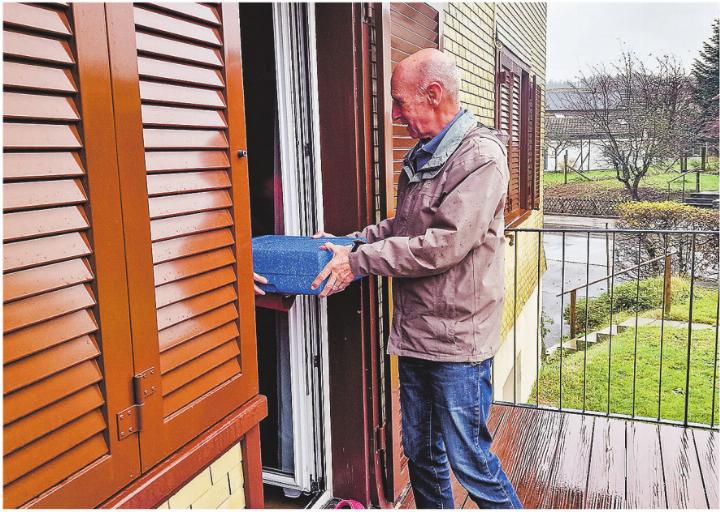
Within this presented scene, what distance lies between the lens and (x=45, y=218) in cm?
108

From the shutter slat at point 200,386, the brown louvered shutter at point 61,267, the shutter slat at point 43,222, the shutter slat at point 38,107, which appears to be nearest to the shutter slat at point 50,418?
the brown louvered shutter at point 61,267

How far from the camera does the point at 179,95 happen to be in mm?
1410

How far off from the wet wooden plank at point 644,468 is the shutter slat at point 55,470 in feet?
8.13

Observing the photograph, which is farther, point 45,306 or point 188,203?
point 188,203

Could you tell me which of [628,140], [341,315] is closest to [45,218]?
[341,315]

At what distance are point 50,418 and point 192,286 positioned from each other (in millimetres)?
463

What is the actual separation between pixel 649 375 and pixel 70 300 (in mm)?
8872

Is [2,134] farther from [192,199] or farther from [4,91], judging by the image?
[192,199]

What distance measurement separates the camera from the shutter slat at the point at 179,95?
4.34ft

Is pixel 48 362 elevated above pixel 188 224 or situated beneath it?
situated beneath

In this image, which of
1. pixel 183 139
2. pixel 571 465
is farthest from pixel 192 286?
pixel 571 465

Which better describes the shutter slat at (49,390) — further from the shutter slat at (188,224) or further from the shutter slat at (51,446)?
the shutter slat at (188,224)

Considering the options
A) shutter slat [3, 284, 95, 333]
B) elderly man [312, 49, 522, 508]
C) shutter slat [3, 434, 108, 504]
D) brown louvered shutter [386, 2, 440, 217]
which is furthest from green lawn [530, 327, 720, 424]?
shutter slat [3, 284, 95, 333]

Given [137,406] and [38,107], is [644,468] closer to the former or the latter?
[137,406]
